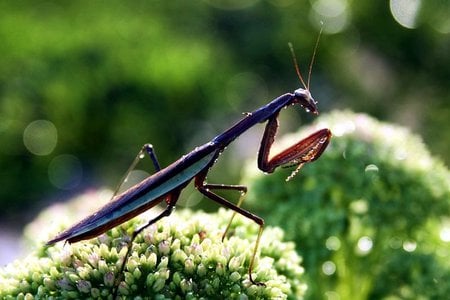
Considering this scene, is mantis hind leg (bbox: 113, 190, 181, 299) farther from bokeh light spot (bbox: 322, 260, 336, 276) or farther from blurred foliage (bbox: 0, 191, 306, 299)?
bokeh light spot (bbox: 322, 260, 336, 276)

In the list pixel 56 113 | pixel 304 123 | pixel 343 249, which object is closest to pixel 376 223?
pixel 343 249

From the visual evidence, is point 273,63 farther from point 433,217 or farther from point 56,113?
point 433,217

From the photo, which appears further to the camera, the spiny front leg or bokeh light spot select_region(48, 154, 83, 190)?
bokeh light spot select_region(48, 154, 83, 190)

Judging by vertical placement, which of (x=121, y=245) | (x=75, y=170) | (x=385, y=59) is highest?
(x=385, y=59)

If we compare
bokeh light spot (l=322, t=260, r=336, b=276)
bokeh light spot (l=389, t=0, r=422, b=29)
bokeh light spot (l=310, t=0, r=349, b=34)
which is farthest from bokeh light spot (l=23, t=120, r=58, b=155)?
→ bokeh light spot (l=389, t=0, r=422, b=29)

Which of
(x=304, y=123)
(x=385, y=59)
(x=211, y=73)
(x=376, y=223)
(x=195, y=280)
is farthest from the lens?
(x=385, y=59)

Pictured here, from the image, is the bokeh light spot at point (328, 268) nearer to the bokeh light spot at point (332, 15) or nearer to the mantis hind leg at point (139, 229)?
the mantis hind leg at point (139, 229)
